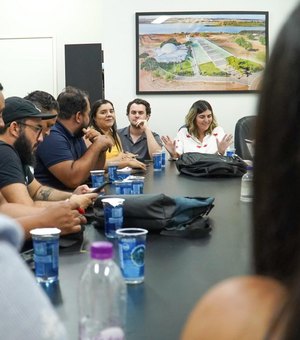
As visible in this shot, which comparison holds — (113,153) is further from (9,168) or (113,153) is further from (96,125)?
(9,168)

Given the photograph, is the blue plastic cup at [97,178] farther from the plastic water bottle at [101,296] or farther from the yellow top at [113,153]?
the plastic water bottle at [101,296]

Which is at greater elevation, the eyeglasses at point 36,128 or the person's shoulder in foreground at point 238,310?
the eyeglasses at point 36,128

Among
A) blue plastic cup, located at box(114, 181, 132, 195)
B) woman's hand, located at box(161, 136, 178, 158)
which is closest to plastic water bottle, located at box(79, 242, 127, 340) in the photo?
blue plastic cup, located at box(114, 181, 132, 195)

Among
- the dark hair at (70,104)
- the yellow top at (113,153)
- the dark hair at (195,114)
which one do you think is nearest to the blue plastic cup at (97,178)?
the dark hair at (70,104)

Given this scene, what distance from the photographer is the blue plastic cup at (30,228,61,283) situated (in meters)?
1.44

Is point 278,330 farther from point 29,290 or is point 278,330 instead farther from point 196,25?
point 196,25

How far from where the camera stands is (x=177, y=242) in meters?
1.86

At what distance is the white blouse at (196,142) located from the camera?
5.01 metres

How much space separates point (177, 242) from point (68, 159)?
155 cm

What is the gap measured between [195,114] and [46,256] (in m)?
3.77

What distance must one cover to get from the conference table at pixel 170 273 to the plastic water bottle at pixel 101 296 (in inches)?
1.4

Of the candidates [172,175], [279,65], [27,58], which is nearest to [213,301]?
[279,65]

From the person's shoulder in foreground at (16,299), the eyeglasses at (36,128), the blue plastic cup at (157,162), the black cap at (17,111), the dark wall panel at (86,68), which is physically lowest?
the blue plastic cup at (157,162)

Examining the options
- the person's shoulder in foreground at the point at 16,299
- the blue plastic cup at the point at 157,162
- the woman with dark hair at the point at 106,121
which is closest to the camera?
the person's shoulder in foreground at the point at 16,299
